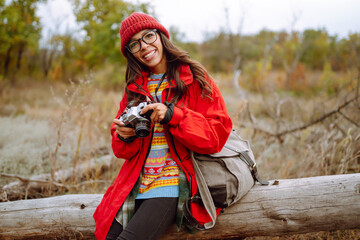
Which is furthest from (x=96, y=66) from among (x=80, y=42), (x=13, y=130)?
(x=13, y=130)

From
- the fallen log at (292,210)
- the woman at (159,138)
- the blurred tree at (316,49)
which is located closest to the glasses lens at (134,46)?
the woman at (159,138)

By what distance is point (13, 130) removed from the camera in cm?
475

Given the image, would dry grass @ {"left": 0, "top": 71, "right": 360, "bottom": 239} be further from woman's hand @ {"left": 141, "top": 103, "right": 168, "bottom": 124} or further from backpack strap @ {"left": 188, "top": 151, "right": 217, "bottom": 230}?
woman's hand @ {"left": 141, "top": 103, "right": 168, "bottom": 124}

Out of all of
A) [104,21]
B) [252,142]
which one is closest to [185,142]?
[252,142]

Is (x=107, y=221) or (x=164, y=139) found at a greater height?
(x=164, y=139)

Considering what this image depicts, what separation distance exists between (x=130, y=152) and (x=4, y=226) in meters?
1.42

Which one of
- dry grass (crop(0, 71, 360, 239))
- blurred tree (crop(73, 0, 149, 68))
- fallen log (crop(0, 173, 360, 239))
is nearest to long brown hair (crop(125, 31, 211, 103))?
fallen log (crop(0, 173, 360, 239))

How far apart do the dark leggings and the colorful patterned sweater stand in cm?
5

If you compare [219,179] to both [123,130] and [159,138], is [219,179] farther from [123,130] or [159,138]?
[123,130]

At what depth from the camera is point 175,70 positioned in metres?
1.89

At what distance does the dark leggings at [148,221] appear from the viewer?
152cm

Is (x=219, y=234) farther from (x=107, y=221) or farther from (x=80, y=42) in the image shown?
(x=80, y=42)

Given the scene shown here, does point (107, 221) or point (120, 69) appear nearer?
point (107, 221)

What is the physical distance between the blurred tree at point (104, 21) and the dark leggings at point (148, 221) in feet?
23.7
